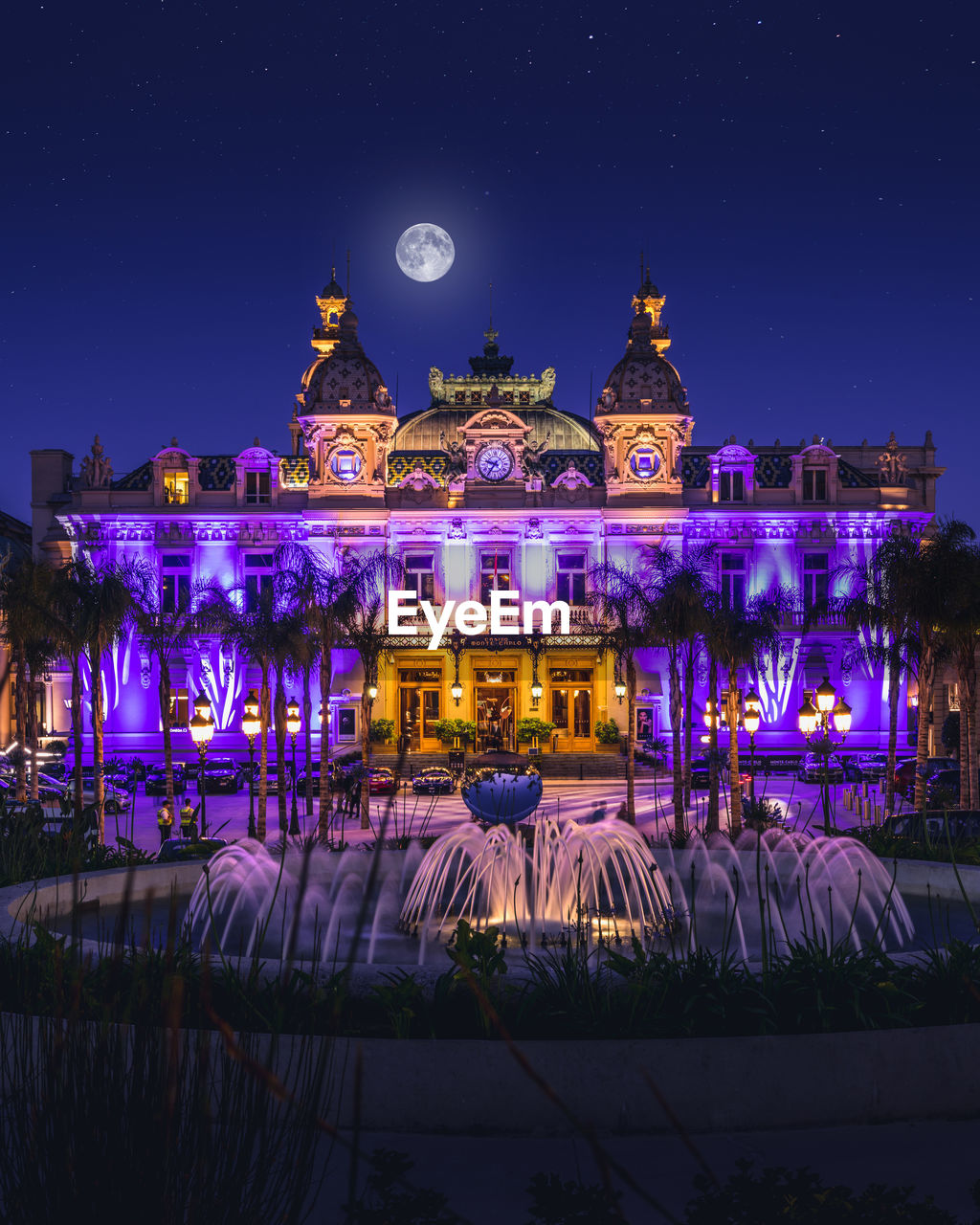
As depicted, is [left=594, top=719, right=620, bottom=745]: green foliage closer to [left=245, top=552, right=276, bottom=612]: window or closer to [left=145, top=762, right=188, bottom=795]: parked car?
[left=245, top=552, right=276, bottom=612]: window

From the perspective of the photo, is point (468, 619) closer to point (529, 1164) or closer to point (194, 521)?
point (194, 521)

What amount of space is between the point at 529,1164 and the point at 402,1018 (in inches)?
58.8

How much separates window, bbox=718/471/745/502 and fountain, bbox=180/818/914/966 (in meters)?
38.3

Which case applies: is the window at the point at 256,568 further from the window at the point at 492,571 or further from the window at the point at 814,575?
the window at the point at 814,575

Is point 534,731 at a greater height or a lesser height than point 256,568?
lesser

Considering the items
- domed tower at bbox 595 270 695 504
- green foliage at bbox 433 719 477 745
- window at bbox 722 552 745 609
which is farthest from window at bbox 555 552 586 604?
green foliage at bbox 433 719 477 745

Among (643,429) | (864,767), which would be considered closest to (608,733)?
(864,767)

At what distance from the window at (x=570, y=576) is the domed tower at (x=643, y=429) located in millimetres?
3592

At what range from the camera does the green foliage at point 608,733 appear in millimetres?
51562

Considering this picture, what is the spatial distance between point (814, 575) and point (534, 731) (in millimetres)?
16627

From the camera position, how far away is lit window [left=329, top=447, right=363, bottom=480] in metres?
54.6

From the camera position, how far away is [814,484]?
55.1 metres

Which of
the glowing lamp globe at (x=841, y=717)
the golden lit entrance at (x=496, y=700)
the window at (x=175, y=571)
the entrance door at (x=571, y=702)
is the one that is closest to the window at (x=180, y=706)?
the window at (x=175, y=571)

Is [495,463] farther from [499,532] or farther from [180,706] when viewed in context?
[180,706]
